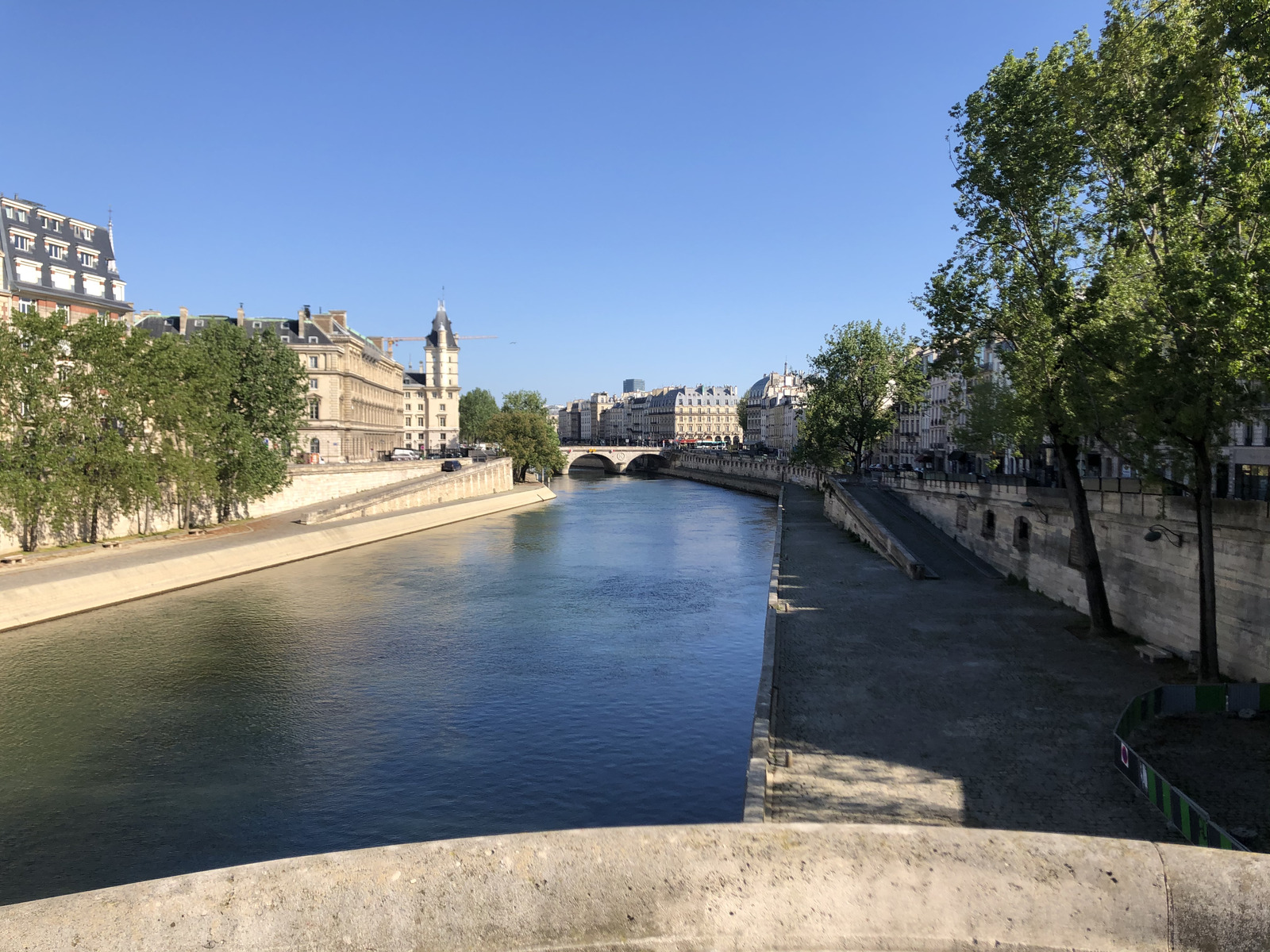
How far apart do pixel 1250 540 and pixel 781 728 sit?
11410 mm

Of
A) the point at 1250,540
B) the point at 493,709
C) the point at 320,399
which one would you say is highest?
the point at 320,399

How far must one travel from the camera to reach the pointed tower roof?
154250 millimetres

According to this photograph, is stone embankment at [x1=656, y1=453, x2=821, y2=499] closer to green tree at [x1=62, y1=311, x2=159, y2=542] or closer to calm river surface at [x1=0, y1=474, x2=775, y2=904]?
calm river surface at [x1=0, y1=474, x2=775, y2=904]

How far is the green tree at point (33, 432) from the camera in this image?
38094 mm

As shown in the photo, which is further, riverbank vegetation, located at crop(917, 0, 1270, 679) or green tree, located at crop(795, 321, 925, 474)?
green tree, located at crop(795, 321, 925, 474)

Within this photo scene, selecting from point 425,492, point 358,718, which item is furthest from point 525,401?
point 358,718

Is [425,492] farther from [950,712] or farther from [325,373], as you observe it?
[950,712]

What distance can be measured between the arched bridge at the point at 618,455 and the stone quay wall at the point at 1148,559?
117698 millimetres

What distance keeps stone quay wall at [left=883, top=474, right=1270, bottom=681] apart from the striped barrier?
1973 mm

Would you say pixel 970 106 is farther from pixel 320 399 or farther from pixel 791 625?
pixel 320 399

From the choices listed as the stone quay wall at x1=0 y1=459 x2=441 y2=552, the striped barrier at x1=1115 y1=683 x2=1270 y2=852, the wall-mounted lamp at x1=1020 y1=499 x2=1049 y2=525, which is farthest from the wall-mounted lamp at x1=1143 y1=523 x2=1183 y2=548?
the stone quay wall at x1=0 y1=459 x2=441 y2=552

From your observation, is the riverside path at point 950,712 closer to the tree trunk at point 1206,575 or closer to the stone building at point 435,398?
the tree trunk at point 1206,575

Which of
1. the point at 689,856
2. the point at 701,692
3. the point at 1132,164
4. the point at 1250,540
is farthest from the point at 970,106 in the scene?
the point at 689,856

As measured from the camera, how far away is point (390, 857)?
4215 mm
